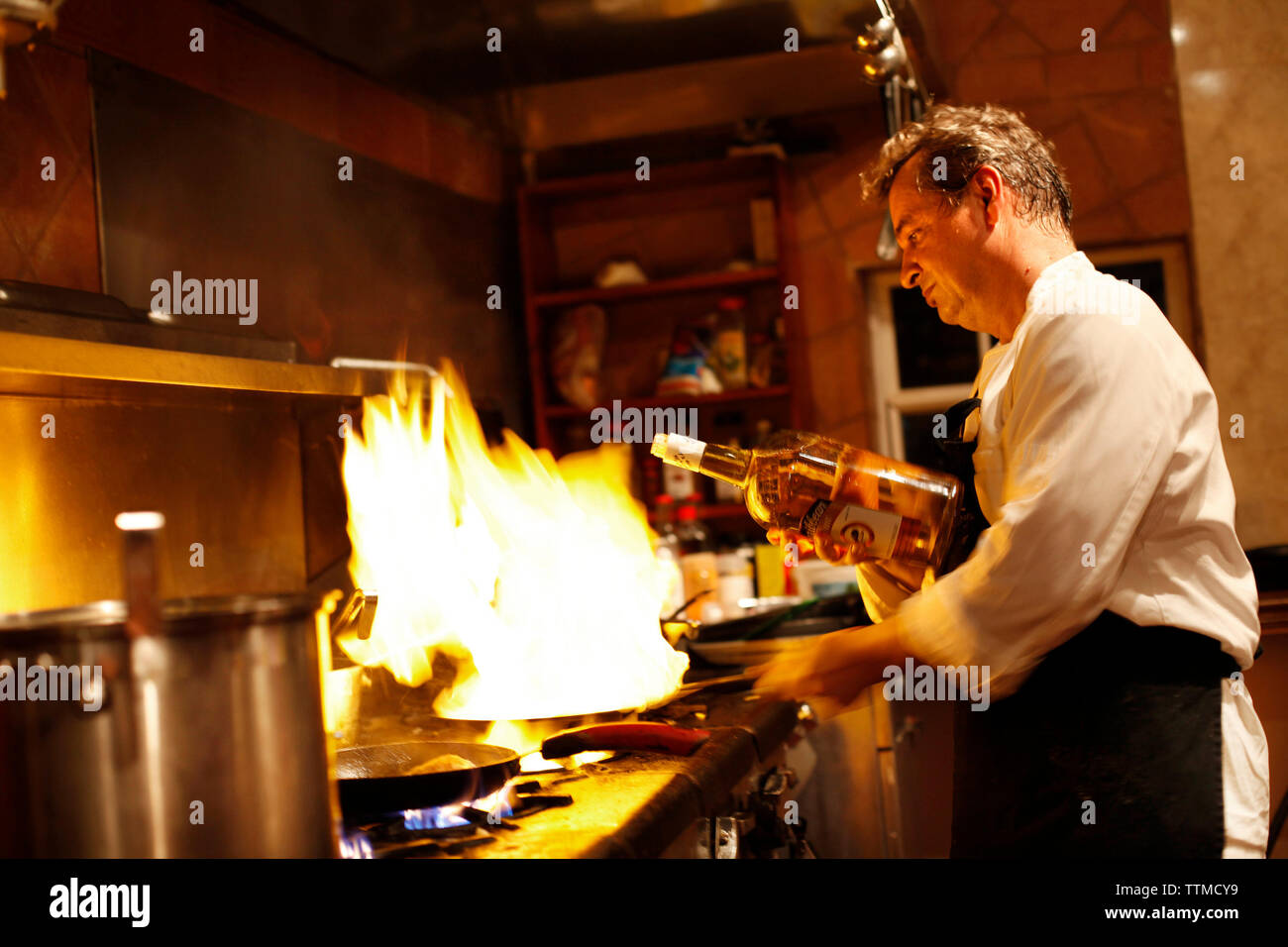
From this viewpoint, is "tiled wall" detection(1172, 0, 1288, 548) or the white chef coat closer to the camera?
the white chef coat

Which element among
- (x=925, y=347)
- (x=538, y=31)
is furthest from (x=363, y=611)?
(x=925, y=347)

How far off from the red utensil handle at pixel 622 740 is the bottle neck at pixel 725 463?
1.27 feet

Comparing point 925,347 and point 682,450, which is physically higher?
point 925,347

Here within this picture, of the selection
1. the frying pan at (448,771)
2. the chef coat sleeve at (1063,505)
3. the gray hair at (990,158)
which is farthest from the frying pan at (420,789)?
the gray hair at (990,158)

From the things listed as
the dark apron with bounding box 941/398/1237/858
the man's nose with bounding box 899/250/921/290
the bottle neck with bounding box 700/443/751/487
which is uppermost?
the man's nose with bounding box 899/250/921/290

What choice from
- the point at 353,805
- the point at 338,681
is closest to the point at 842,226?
the point at 338,681

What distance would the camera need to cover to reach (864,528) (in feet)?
4.19

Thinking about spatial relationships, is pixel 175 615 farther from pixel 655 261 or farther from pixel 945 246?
pixel 655 261

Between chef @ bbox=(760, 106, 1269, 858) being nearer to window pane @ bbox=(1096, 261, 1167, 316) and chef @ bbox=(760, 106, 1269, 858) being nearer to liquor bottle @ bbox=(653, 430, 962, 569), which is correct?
liquor bottle @ bbox=(653, 430, 962, 569)

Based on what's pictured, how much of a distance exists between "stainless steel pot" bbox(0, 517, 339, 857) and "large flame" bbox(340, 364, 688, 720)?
0.74 meters

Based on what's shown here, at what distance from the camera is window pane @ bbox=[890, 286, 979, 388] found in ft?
11.5

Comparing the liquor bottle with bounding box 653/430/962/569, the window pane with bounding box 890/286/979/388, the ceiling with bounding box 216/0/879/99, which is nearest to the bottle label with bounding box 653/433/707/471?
the liquor bottle with bounding box 653/430/962/569

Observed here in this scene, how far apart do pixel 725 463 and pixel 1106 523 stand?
576 mm
